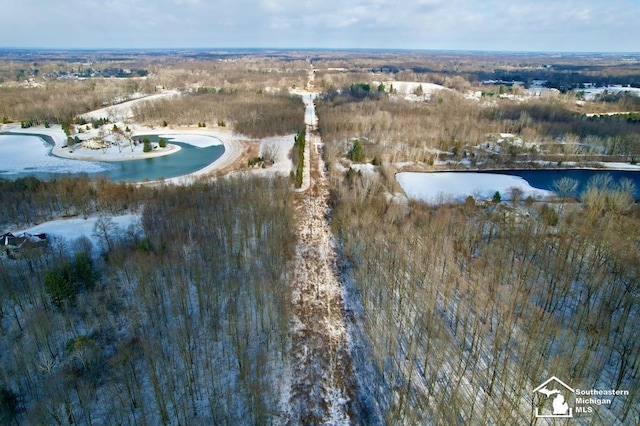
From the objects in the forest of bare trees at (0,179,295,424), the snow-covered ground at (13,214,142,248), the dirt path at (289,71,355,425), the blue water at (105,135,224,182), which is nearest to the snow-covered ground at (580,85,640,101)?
the blue water at (105,135,224,182)

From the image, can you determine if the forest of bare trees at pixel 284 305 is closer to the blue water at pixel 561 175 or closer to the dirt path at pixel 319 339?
the dirt path at pixel 319 339

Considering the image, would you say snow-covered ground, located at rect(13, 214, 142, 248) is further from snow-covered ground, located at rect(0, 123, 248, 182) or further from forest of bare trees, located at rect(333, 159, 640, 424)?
forest of bare trees, located at rect(333, 159, 640, 424)

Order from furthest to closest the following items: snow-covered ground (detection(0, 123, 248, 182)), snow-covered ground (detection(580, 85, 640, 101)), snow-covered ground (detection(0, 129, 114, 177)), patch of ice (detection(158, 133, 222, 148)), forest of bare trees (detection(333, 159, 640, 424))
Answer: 1. snow-covered ground (detection(580, 85, 640, 101))
2. patch of ice (detection(158, 133, 222, 148))
3. snow-covered ground (detection(0, 123, 248, 182))
4. snow-covered ground (detection(0, 129, 114, 177))
5. forest of bare trees (detection(333, 159, 640, 424))

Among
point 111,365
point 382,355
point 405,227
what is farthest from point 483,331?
point 111,365

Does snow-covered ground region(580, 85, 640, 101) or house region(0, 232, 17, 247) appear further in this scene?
snow-covered ground region(580, 85, 640, 101)

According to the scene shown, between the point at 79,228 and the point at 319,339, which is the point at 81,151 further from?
the point at 319,339

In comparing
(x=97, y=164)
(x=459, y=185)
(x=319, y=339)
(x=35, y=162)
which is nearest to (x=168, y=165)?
(x=97, y=164)
